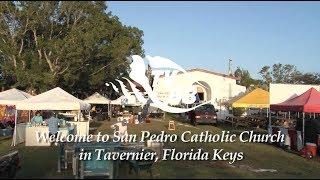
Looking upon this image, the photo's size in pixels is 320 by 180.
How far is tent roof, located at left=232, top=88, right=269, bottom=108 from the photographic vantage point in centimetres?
3503

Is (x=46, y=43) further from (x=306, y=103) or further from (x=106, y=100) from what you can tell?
(x=306, y=103)

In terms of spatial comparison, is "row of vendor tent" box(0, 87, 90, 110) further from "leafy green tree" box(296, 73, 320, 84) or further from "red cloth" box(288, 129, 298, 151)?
"leafy green tree" box(296, 73, 320, 84)

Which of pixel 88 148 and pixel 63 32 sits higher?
pixel 63 32

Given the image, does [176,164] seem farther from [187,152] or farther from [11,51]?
[11,51]

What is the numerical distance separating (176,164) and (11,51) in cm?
2625

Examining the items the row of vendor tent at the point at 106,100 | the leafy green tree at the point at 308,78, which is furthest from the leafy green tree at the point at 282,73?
the row of vendor tent at the point at 106,100

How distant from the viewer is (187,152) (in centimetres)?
1881

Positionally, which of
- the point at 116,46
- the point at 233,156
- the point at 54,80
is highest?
the point at 116,46

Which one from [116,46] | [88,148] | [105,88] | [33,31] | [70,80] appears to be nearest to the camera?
[88,148]

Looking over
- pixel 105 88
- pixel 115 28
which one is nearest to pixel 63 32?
pixel 115 28

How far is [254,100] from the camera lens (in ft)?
117

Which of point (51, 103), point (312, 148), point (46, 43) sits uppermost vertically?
point (46, 43)

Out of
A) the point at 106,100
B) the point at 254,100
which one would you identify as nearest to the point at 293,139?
the point at 254,100

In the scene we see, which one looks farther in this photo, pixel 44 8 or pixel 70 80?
pixel 70 80
